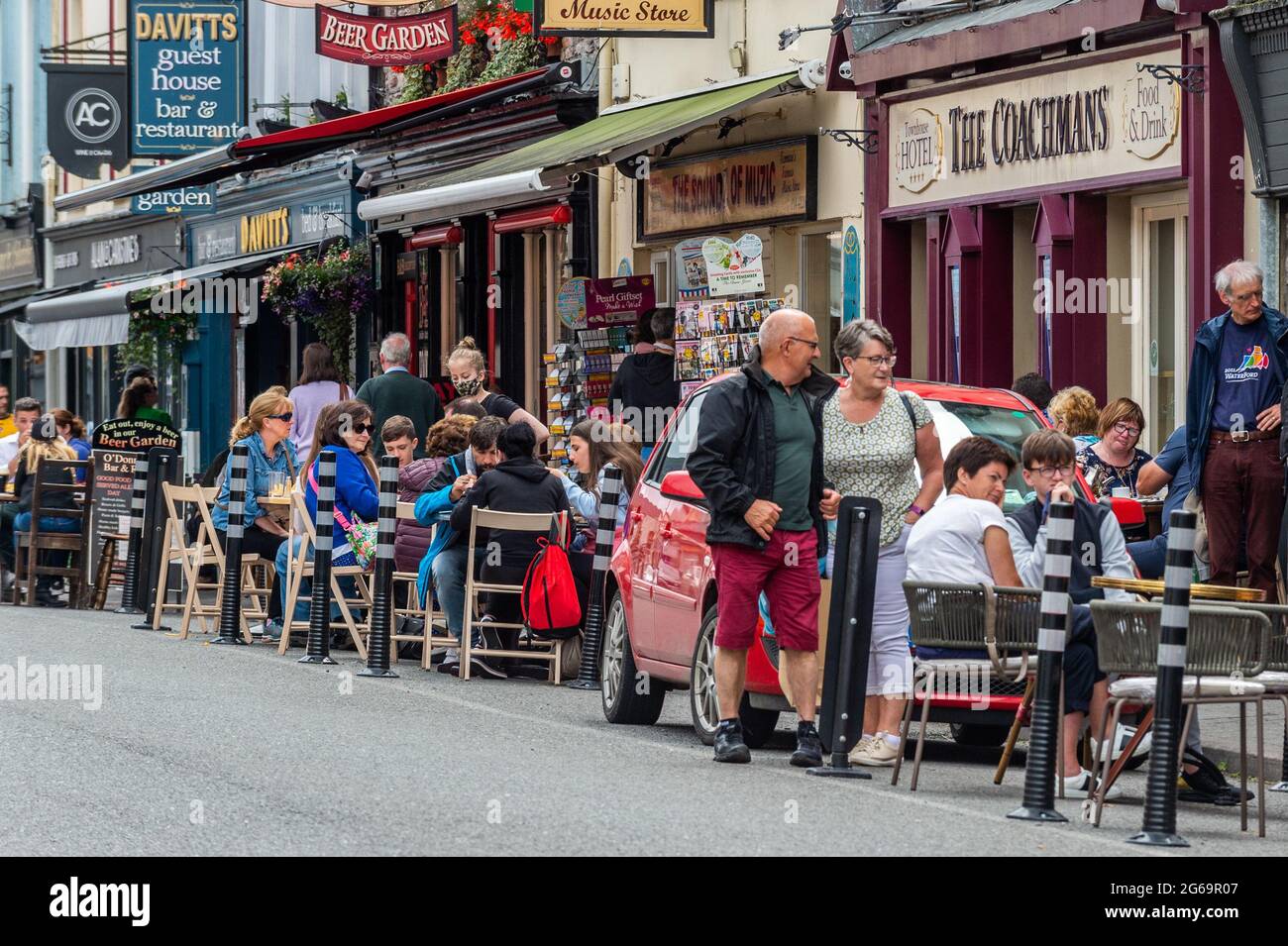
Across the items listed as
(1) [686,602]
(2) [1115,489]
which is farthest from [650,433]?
(1) [686,602]

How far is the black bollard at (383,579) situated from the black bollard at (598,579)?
1.09 meters

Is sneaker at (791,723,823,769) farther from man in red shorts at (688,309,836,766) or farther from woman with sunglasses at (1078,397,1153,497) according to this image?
woman with sunglasses at (1078,397,1153,497)

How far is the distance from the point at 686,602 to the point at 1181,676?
3.55 m

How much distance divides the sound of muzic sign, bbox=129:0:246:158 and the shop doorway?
14966 millimetres

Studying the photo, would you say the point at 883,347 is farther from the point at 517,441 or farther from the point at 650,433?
the point at 650,433

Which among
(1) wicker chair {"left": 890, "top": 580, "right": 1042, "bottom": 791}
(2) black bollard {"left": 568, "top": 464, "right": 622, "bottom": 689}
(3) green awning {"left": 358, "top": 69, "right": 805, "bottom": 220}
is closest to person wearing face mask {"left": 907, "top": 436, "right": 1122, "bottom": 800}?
(1) wicker chair {"left": 890, "top": 580, "right": 1042, "bottom": 791}

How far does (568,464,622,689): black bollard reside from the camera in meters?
15.0

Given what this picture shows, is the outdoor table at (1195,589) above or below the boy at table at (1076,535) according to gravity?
below

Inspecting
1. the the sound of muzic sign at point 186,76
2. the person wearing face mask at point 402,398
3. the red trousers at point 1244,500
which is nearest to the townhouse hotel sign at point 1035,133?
the red trousers at point 1244,500

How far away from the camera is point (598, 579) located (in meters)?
15.0

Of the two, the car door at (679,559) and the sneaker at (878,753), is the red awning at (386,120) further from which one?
the sneaker at (878,753)

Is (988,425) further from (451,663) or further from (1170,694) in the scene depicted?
(451,663)

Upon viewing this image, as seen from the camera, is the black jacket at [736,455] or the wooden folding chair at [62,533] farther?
the wooden folding chair at [62,533]

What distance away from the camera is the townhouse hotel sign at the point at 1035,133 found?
1722cm
